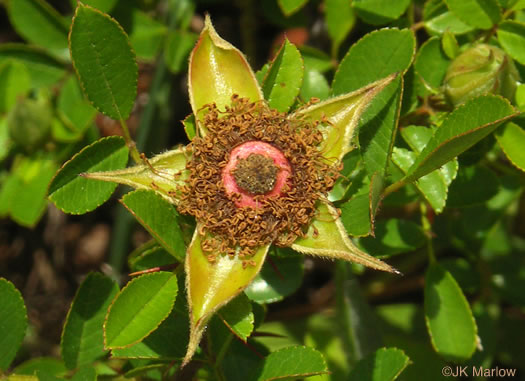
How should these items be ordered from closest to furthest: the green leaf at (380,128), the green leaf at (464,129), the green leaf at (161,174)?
the green leaf at (464,129)
the green leaf at (161,174)
the green leaf at (380,128)

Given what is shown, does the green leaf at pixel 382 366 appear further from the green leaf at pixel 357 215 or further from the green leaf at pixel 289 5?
the green leaf at pixel 289 5

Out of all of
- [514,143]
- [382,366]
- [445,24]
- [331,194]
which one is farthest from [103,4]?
[382,366]

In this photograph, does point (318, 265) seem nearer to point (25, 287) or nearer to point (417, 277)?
point (417, 277)

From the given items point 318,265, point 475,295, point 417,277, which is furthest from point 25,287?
point 475,295

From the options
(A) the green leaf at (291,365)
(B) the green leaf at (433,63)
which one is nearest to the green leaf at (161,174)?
(A) the green leaf at (291,365)

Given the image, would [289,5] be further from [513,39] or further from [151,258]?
[151,258]

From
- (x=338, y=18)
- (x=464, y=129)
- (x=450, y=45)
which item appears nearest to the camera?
(x=464, y=129)
